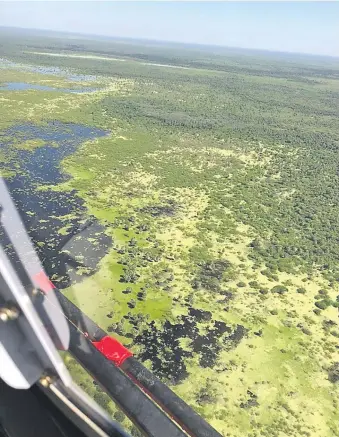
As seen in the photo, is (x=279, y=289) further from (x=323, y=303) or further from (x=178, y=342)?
(x=178, y=342)

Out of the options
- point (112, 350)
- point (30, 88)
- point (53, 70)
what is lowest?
point (53, 70)

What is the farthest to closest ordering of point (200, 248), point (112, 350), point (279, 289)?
point (200, 248)
point (279, 289)
point (112, 350)

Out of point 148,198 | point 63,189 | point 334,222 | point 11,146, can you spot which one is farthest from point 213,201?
point 11,146

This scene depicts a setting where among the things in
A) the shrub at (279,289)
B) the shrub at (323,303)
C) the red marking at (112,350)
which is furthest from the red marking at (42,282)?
the shrub at (323,303)

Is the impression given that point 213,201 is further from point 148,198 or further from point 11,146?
point 11,146

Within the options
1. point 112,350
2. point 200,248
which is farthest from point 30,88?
point 112,350

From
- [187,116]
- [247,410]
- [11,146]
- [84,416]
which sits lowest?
[187,116]
